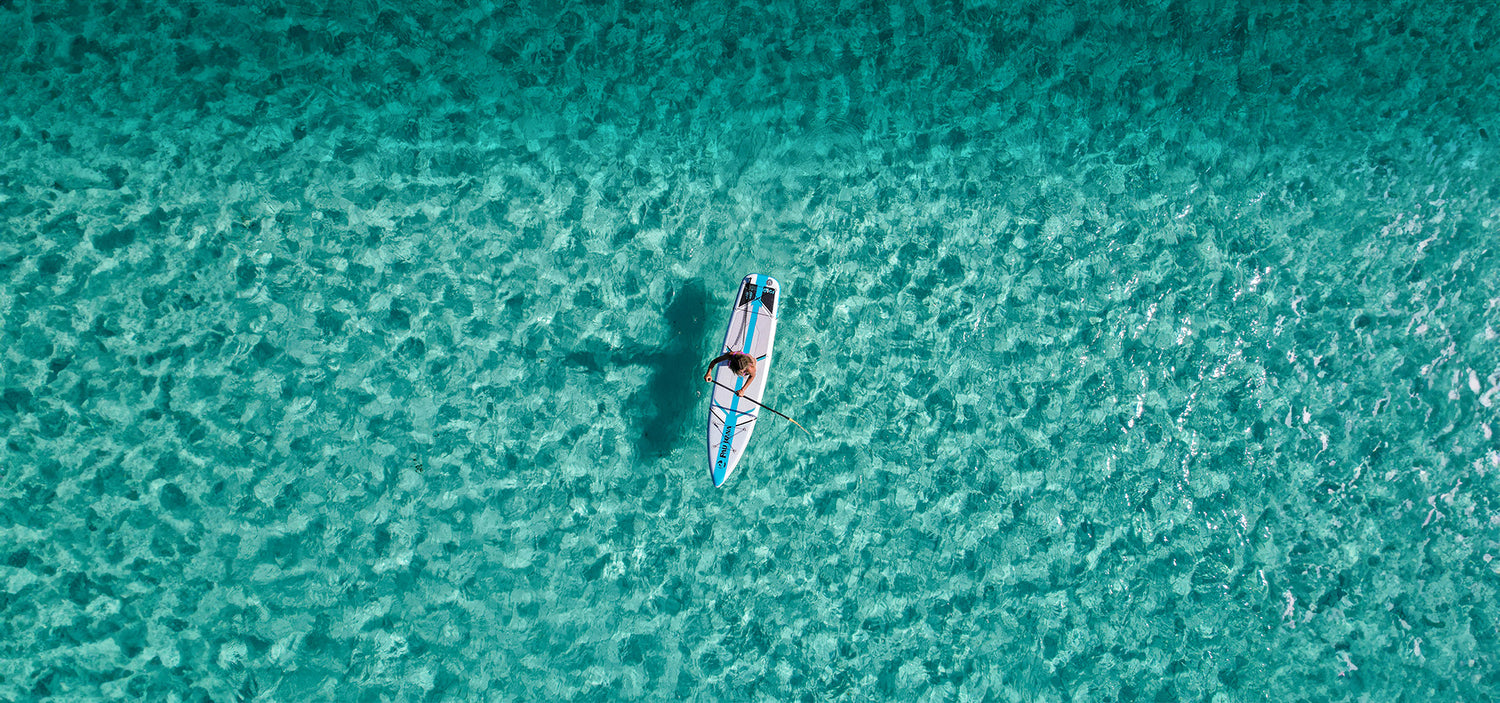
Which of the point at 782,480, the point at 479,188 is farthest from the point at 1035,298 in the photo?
the point at 479,188

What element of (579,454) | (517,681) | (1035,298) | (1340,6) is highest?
(1340,6)

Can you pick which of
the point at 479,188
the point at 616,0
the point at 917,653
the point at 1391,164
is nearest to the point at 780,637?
the point at 917,653

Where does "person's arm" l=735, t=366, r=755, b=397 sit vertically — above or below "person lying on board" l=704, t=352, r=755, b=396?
below

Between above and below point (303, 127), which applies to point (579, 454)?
below

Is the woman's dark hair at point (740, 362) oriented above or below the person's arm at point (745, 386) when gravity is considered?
above

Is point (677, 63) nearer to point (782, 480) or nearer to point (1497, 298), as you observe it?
point (782, 480)
